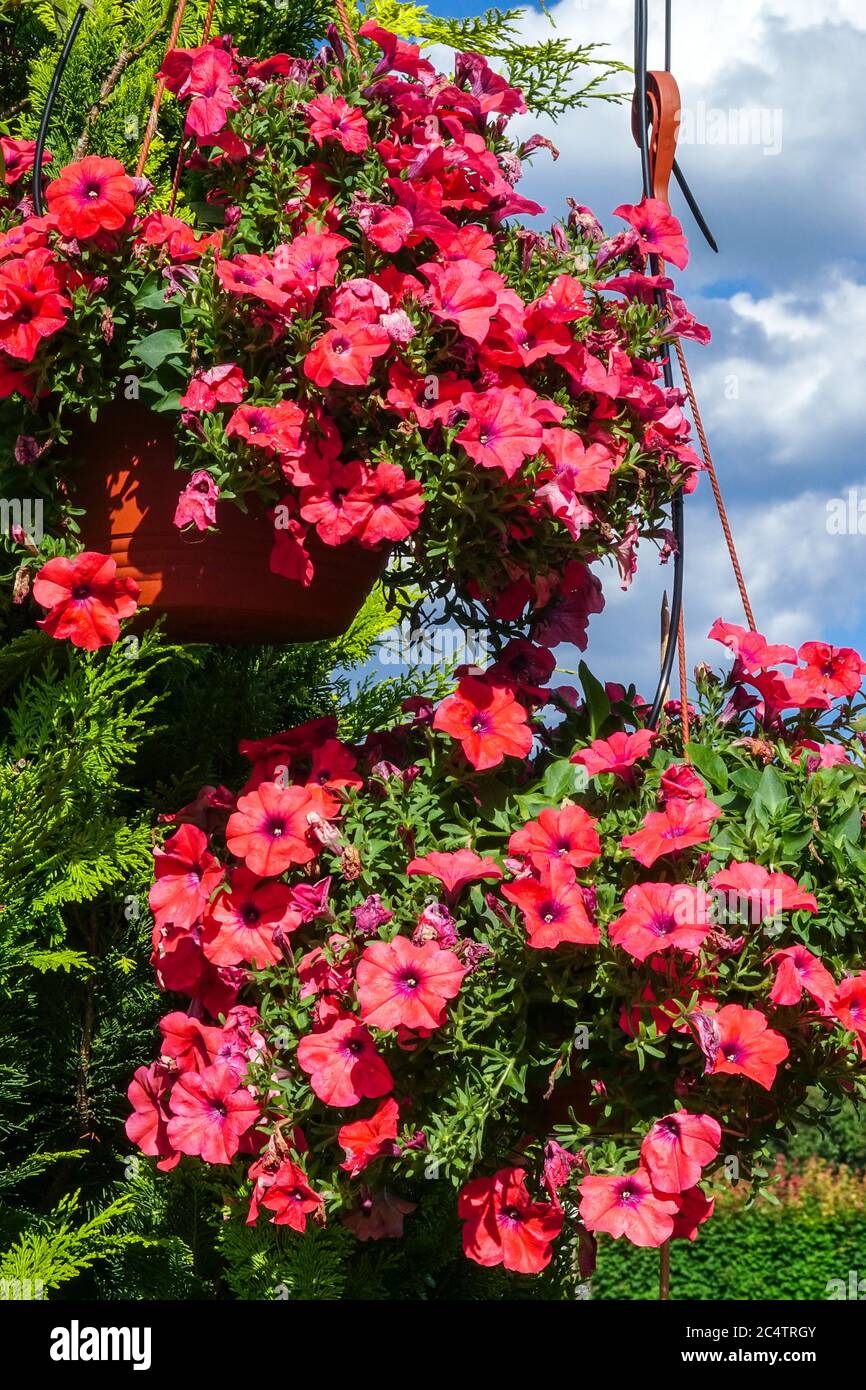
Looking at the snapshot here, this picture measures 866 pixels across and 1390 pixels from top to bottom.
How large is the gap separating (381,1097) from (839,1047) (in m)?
0.46

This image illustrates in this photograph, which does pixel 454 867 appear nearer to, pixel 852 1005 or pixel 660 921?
pixel 660 921

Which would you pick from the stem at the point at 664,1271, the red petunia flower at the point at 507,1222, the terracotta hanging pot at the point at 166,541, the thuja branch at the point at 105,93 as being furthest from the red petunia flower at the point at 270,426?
the thuja branch at the point at 105,93

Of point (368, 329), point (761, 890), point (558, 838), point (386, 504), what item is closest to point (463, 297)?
point (368, 329)

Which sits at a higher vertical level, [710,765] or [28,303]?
[28,303]

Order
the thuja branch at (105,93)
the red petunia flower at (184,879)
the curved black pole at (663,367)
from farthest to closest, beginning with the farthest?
the thuja branch at (105,93), the curved black pole at (663,367), the red petunia flower at (184,879)

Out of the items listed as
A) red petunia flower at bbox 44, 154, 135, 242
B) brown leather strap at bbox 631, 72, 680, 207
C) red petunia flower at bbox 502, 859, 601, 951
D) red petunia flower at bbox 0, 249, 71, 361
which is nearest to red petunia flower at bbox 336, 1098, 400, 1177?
red petunia flower at bbox 502, 859, 601, 951

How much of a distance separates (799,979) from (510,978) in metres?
0.28

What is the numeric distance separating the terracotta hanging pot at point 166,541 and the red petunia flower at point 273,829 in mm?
229

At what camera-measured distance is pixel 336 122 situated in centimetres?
145

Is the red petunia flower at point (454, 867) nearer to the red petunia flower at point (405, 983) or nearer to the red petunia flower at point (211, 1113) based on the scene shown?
the red petunia flower at point (405, 983)

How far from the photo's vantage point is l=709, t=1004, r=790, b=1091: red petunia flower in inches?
48.1

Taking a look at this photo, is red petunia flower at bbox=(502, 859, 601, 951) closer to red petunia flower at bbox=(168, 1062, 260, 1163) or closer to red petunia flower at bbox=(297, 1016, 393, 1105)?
red petunia flower at bbox=(297, 1016, 393, 1105)

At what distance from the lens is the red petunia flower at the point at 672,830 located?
1.28m
